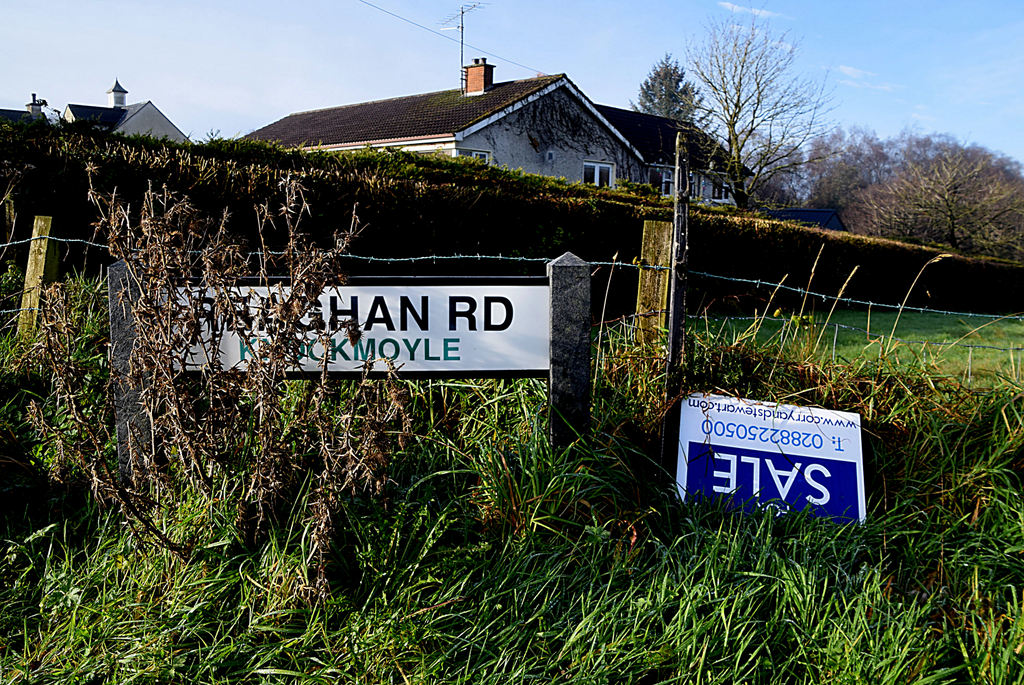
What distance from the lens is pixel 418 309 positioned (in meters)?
3.16

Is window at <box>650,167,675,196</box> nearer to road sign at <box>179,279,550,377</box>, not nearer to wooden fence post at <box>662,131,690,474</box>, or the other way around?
wooden fence post at <box>662,131,690,474</box>

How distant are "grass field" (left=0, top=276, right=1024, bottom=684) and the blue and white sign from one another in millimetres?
139

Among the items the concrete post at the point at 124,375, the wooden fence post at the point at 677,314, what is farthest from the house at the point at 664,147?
the concrete post at the point at 124,375

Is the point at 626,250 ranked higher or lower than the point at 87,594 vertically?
higher

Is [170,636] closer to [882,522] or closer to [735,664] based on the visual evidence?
[735,664]

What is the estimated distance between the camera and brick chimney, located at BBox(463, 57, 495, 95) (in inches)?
1046

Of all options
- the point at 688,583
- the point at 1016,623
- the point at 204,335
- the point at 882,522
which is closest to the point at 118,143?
the point at 204,335

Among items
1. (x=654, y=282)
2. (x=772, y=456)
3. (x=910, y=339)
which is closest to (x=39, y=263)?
(x=654, y=282)

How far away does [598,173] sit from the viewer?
28125mm

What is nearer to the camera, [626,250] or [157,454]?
[157,454]

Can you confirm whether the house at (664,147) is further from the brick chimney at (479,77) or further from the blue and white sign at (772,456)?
the blue and white sign at (772,456)

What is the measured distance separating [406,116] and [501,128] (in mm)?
4481

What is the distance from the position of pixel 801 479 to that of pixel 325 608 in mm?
2247

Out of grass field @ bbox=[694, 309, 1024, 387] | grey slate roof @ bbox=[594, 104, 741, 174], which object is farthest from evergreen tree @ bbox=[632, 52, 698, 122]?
grass field @ bbox=[694, 309, 1024, 387]
